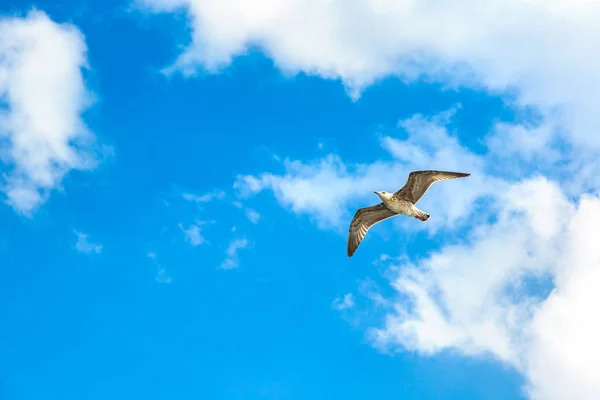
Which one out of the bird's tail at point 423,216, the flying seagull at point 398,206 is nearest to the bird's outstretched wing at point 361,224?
the flying seagull at point 398,206

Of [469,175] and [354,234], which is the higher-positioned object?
[354,234]

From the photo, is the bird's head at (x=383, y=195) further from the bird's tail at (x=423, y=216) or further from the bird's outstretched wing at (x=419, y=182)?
the bird's tail at (x=423, y=216)

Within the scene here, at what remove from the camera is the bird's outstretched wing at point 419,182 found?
32.3 metres

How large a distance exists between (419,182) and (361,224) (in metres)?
7.29

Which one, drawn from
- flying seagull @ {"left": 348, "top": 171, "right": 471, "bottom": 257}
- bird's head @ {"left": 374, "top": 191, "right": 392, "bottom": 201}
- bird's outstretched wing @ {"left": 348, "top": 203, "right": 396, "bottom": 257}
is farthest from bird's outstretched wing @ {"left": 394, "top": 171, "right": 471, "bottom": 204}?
bird's outstretched wing @ {"left": 348, "top": 203, "right": 396, "bottom": 257}

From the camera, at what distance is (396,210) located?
119ft

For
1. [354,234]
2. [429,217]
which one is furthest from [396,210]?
[354,234]

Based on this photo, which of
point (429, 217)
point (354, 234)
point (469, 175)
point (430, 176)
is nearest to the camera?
point (469, 175)

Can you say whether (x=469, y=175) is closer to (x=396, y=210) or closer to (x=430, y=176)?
(x=430, y=176)

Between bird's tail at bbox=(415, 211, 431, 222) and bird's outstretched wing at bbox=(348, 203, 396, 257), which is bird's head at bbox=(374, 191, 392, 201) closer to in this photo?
bird's tail at bbox=(415, 211, 431, 222)

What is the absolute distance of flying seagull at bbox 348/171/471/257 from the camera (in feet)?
109

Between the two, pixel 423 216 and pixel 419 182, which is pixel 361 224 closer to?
pixel 423 216

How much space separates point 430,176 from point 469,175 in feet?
8.51

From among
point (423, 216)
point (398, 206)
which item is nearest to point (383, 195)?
point (398, 206)
